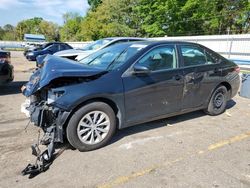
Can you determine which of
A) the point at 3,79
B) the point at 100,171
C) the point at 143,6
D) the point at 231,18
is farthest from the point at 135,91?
the point at 143,6

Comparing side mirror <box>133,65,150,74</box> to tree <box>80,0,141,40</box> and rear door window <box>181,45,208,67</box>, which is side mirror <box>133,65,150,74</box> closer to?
rear door window <box>181,45,208,67</box>

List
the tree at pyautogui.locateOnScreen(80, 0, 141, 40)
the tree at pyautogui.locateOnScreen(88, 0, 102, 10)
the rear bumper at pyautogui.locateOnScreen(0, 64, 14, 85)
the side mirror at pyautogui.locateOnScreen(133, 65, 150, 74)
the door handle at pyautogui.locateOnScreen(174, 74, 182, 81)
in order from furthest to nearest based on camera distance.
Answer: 1. the tree at pyautogui.locateOnScreen(88, 0, 102, 10)
2. the tree at pyautogui.locateOnScreen(80, 0, 141, 40)
3. the rear bumper at pyautogui.locateOnScreen(0, 64, 14, 85)
4. the door handle at pyautogui.locateOnScreen(174, 74, 182, 81)
5. the side mirror at pyautogui.locateOnScreen(133, 65, 150, 74)

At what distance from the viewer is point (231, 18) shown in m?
32.9

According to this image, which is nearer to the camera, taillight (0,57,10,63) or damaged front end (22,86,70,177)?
damaged front end (22,86,70,177)

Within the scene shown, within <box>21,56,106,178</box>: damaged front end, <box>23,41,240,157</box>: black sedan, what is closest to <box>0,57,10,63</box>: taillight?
<box>23,41,240,157</box>: black sedan

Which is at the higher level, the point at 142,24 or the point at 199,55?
the point at 142,24

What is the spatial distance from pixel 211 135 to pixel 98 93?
224 centimetres

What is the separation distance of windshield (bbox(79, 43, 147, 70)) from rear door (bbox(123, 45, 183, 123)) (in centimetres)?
25

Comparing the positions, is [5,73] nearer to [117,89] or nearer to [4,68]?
[4,68]

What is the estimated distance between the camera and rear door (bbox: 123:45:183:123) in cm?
404

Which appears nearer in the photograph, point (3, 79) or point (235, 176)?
point (235, 176)

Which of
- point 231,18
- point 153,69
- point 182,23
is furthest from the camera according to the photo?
point 182,23

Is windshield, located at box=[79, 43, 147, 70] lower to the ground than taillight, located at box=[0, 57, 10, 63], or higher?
higher

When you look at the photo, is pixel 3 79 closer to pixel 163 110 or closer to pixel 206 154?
pixel 163 110
